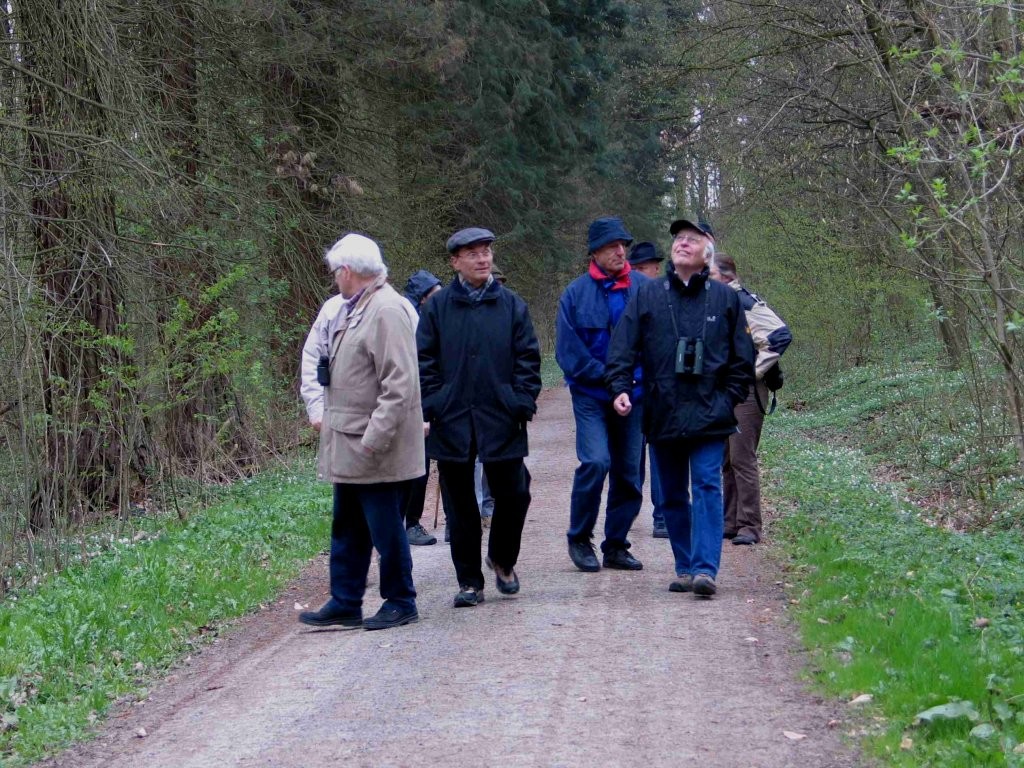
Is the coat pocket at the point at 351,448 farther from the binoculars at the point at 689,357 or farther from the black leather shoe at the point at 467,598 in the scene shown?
the binoculars at the point at 689,357

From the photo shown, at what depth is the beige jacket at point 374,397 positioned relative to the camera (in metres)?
6.83

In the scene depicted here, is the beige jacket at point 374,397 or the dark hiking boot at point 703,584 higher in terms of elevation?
the beige jacket at point 374,397

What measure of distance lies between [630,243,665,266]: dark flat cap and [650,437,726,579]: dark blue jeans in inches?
111

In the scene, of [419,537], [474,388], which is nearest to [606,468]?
[474,388]

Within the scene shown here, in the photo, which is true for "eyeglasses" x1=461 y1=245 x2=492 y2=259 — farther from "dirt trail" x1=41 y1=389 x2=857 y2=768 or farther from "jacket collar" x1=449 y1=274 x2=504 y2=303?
"dirt trail" x1=41 y1=389 x2=857 y2=768

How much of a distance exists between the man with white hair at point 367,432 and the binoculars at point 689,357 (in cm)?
159

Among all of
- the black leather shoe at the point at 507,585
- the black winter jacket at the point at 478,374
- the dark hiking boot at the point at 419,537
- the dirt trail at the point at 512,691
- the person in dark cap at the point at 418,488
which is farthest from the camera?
the dark hiking boot at the point at 419,537

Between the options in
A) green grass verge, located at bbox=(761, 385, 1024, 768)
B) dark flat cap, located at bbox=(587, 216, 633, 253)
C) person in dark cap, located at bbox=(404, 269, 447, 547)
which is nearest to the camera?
green grass verge, located at bbox=(761, 385, 1024, 768)

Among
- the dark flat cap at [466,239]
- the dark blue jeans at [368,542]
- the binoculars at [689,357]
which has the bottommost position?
the dark blue jeans at [368,542]

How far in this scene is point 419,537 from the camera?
10266 mm

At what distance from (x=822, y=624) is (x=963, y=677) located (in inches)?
54.7

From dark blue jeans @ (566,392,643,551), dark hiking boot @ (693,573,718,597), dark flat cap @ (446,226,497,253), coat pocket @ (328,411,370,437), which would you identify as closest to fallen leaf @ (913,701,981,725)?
dark hiking boot @ (693,573,718,597)

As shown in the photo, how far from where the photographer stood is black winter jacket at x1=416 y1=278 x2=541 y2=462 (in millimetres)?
7422

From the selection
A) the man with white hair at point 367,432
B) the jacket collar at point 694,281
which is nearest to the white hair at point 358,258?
the man with white hair at point 367,432
